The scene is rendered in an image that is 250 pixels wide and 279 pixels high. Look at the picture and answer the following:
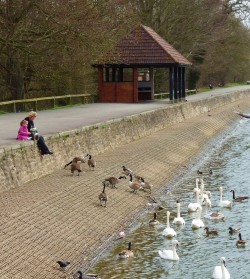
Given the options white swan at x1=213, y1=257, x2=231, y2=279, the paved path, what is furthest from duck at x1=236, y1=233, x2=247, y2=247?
the paved path

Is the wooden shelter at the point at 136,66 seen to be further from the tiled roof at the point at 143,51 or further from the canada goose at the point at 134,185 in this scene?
the canada goose at the point at 134,185

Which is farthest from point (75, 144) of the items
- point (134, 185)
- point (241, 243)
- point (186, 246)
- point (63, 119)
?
point (241, 243)

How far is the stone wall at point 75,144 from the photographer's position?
21281 mm

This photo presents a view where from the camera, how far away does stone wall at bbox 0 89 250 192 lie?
2128cm

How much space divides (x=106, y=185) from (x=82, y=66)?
24900 mm

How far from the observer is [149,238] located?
1917 cm

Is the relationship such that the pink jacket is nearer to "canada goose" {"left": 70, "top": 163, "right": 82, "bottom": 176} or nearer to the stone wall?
the stone wall

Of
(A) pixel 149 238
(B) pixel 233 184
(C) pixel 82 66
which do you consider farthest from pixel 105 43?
(A) pixel 149 238

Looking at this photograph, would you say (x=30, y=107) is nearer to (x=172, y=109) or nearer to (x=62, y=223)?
(x=172, y=109)

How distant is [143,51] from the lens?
166ft

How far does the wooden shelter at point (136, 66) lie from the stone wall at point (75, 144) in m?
3.52

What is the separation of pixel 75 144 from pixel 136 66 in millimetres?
23095

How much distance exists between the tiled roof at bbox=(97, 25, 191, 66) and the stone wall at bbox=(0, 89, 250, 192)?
354cm

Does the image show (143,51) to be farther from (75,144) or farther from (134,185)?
(134,185)
